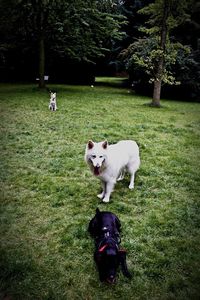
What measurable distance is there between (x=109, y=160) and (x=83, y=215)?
3.14 ft

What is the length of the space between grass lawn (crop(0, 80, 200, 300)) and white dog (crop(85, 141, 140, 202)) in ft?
1.23

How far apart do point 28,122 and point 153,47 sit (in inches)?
387

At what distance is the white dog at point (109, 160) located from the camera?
4551 millimetres

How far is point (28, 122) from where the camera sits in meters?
10.6

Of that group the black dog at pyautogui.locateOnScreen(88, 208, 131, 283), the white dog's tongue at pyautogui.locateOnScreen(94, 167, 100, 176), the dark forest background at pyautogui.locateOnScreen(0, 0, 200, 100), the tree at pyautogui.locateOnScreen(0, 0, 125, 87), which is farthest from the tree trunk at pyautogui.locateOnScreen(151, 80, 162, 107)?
the black dog at pyautogui.locateOnScreen(88, 208, 131, 283)

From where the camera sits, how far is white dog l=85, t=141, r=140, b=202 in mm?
4551

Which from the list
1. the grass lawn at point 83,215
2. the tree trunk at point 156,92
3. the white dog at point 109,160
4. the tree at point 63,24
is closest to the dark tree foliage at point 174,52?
the tree trunk at point 156,92

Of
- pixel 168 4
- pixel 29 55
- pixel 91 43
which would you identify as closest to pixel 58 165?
pixel 168 4

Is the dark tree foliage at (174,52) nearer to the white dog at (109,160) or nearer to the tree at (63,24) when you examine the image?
the tree at (63,24)

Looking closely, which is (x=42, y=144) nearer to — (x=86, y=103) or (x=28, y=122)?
(x=28, y=122)

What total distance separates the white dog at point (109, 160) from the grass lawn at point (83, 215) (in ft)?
1.23

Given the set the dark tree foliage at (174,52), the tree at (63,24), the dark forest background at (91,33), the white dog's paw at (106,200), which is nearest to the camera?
the white dog's paw at (106,200)

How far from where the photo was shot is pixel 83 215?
480cm

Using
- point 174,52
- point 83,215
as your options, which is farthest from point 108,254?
point 174,52
